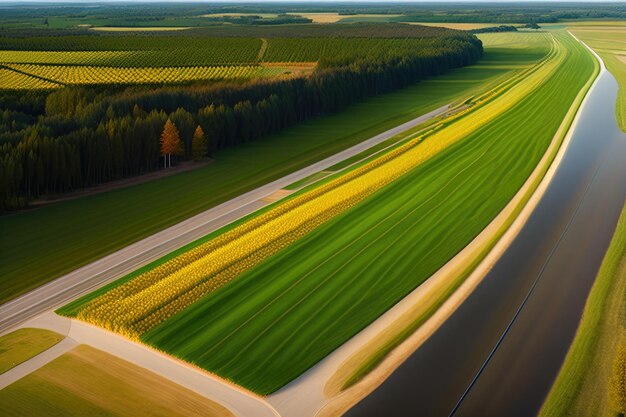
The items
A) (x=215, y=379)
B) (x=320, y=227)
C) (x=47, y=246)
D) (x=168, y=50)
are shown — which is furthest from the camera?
(x=168, y=50)

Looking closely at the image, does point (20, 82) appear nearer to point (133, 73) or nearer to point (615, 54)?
point (133, 73)

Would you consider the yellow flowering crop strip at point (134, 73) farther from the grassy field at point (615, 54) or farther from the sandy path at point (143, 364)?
the sandy path at point (143, 364)

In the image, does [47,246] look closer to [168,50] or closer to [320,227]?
[320,227]

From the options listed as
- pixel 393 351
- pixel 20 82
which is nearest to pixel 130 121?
pixel 393 351

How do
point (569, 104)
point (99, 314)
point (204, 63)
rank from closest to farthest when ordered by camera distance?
point (99, 314), point (569, 104), point (204, 63)

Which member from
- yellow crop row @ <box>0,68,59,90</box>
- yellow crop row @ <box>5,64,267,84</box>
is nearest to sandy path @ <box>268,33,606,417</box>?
yellow crop row @ <box>5,64,267,84</box>


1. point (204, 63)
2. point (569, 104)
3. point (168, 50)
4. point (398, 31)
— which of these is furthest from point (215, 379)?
point (398, 31)

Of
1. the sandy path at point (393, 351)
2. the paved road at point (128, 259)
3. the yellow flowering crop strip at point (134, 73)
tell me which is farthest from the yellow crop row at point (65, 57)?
the sandy path at point (393, 351)
